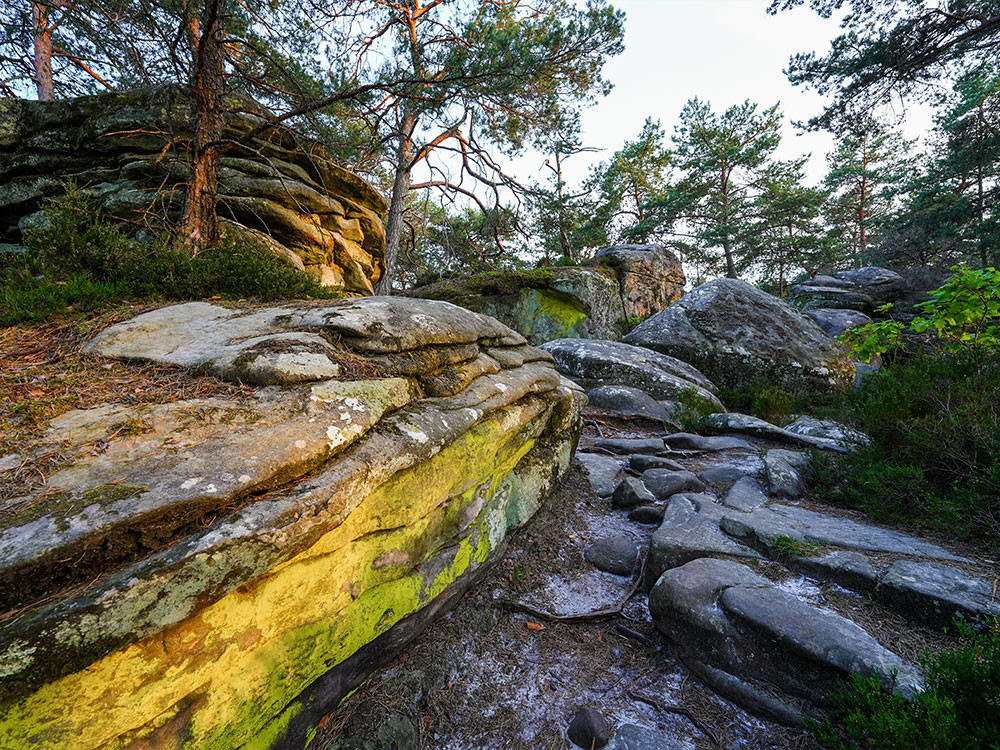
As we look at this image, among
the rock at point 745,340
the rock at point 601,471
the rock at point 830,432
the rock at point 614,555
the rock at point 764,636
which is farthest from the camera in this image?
the rock at point 745,340

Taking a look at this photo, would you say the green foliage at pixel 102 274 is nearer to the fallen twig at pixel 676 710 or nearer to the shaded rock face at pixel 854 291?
the fallen twig at pixel 676 710

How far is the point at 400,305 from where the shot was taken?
129 inches

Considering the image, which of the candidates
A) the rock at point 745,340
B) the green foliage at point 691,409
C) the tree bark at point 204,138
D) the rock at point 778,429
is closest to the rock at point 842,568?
the rock at point 778,429

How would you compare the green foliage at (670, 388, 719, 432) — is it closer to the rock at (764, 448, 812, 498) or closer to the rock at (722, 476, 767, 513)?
the rock at (764, 448, 812, 498)

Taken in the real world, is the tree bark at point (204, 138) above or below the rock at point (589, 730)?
above

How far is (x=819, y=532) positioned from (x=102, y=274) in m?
7.04

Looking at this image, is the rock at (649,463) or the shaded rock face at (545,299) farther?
the shaded rock face at (545,299)

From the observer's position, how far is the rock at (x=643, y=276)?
42.1ft

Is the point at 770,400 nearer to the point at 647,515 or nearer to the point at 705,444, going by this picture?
→ the point at 705,444

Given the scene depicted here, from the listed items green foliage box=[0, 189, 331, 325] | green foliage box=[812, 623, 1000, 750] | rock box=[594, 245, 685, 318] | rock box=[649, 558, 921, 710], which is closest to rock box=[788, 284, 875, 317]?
rock box=[594, 245, 685, 318]

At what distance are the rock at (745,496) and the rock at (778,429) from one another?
1391mm

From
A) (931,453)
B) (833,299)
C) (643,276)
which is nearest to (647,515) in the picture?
(931,453)

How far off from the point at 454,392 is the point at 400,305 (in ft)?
2.94

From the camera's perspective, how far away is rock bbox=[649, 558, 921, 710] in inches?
75.0
